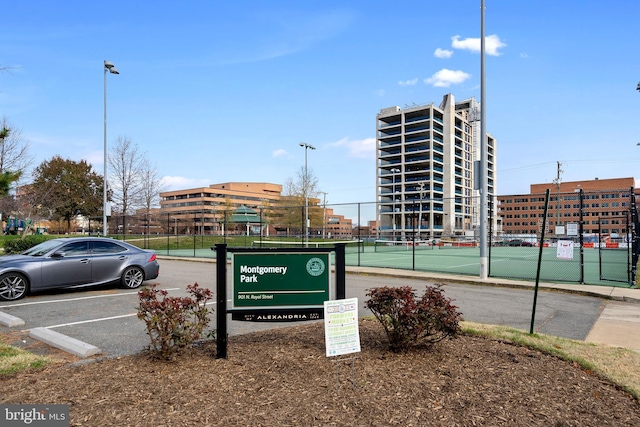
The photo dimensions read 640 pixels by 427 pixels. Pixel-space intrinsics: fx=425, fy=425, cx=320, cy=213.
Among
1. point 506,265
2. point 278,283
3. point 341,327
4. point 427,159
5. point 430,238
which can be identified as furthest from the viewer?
point 427,159

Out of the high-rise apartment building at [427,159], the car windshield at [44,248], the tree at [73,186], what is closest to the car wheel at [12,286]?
the car windshield at [44,248]

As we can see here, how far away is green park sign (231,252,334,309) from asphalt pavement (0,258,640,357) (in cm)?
163

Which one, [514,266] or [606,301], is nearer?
[606,301]

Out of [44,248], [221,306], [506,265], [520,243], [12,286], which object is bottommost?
[506,265]

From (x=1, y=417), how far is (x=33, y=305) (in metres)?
6.97

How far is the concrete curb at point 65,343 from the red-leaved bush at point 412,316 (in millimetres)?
3666

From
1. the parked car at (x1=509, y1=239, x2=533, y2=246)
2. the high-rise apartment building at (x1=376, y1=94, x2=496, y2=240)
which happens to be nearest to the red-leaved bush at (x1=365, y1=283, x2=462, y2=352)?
the parked car at (x1=509, y1=239, x2=533, y2=246)

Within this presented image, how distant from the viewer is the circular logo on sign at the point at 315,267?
529 centimetres

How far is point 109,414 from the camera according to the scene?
355 centimetres

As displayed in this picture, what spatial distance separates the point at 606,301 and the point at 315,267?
962 centimetres

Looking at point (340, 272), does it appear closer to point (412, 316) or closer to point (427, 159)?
point (412, 316)

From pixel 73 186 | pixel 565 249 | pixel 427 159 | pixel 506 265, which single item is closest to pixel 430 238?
pixel 506 265

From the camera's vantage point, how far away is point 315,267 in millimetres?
5305

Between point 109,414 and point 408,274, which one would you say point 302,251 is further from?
point 408,274
